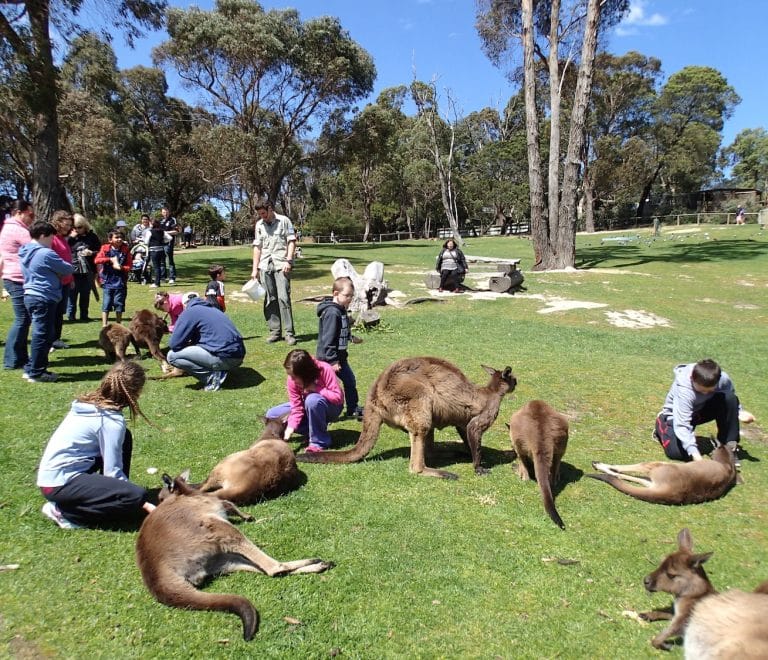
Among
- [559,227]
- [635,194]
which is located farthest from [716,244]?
[635,194]

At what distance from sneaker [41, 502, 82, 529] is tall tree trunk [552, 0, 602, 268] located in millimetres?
21679

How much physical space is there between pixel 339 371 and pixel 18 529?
338 cm

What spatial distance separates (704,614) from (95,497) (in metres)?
3.98

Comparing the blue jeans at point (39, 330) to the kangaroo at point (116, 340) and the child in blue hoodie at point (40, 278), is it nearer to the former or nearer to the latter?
the child in blue hoodie at point (40, 278)

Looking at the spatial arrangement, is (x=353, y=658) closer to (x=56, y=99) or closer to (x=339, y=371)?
(x=339, y=371)

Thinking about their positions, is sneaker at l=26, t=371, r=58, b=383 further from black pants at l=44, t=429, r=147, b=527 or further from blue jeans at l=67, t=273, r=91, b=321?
blue jeans at l=67, t=273, r=91, b=321

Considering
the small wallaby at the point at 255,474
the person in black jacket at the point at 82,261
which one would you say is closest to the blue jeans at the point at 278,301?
the person in black jacket at the point at 82,261

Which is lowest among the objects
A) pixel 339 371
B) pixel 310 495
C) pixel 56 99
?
pixel 310 495

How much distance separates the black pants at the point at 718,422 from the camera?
6.18m

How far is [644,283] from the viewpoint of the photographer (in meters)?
19.9

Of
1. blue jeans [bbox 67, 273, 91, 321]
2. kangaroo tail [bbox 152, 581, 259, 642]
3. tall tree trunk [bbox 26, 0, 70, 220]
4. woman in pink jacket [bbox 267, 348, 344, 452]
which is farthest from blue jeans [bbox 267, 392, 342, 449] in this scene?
tall tree trunk [bbox 26, 0, 70, 220]

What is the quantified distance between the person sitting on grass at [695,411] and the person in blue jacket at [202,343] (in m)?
5.38

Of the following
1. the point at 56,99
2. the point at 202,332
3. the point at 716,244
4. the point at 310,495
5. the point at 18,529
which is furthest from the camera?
the point at 716,244

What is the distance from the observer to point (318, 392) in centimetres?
582
